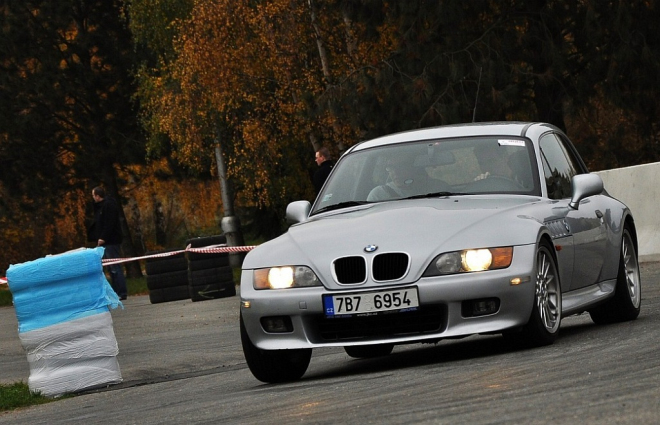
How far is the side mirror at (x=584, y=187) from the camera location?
10523mm

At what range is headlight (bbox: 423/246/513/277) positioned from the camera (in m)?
9.04

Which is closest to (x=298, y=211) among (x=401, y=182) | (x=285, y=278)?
(x=401, y=182)

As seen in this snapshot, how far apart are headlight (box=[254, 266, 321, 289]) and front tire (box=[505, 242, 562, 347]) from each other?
1.31 meters

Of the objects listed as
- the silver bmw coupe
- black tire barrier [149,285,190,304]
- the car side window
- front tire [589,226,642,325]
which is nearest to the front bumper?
the silver bmw coupe

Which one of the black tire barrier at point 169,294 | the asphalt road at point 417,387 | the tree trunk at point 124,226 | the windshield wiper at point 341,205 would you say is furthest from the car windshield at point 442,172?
the tree trunk at point 124,226

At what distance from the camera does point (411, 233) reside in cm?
923

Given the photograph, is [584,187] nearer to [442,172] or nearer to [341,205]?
[442,172]

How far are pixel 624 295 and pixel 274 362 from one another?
122 inches

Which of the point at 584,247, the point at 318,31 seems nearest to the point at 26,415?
the point at 584,247

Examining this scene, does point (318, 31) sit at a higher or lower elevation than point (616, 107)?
higher

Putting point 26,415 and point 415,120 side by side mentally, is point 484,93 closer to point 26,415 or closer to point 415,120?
point 415,120

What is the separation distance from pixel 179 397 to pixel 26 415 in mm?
1193

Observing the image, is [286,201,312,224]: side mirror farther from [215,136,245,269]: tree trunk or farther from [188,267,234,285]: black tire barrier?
[215,136,245,269]: tree trunk

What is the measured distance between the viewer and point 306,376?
1016 cm
